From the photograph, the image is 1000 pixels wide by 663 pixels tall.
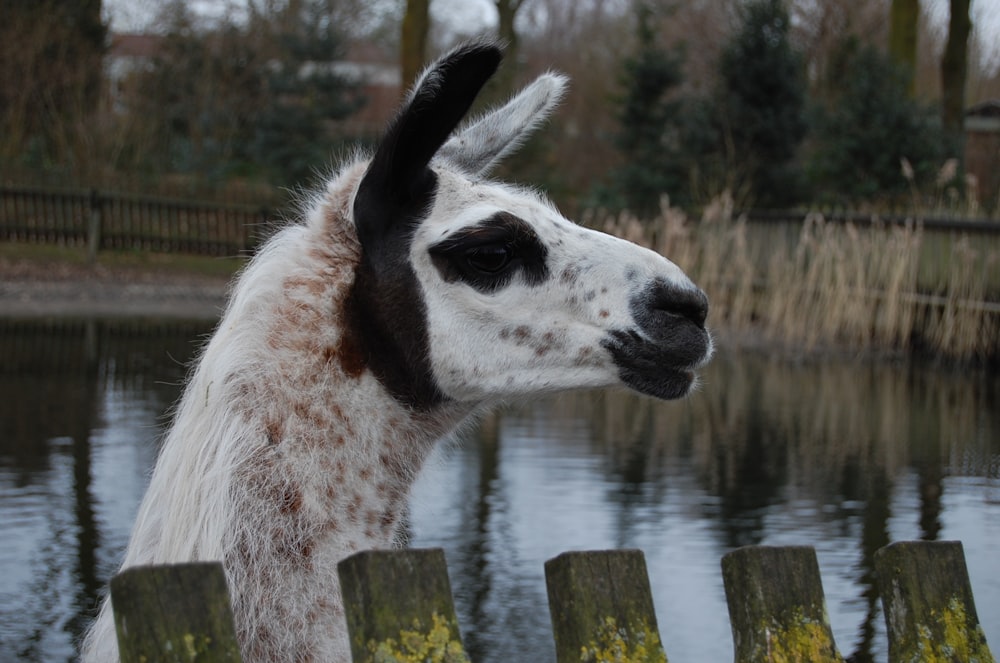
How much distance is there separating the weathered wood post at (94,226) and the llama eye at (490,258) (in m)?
19.0

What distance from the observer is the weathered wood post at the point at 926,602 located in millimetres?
1955

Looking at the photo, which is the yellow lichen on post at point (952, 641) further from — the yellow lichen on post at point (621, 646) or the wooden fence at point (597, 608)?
the yellow lichen on post at point (621, 646)

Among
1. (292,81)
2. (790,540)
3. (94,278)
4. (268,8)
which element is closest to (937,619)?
(790,540)

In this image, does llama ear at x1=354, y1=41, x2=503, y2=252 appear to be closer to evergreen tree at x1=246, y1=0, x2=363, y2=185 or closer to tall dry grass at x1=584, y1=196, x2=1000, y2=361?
tall dry grass at x1=584, y1=196, x2=1000, y2=361

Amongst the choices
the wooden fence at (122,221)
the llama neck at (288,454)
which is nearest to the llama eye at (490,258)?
the llama neck at (288,454)

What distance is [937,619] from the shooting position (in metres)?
1.97

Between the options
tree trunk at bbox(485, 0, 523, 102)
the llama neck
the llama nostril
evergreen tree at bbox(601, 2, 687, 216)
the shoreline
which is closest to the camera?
the llama neck

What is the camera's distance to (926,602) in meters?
1.96

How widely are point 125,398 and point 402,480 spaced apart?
6898 millimetres

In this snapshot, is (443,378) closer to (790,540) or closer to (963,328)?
(790,540)

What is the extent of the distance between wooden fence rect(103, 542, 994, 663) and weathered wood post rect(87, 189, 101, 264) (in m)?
19.8

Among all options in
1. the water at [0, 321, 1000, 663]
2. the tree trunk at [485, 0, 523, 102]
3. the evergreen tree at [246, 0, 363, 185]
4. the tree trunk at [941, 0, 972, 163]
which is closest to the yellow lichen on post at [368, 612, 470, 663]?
the water at [0, 321, 1000, 663]

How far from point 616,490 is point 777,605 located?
474 cm

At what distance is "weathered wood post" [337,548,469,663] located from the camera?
165cm
